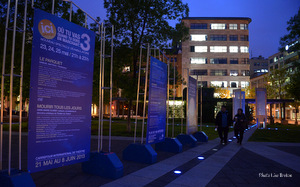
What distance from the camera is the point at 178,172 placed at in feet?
20.2

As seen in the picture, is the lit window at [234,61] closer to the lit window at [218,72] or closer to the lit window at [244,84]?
the lit window at [218,72]

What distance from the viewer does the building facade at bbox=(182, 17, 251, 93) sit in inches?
2494

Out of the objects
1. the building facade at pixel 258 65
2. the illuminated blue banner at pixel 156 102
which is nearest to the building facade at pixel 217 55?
the illuminated blue banner at pixel 156 102

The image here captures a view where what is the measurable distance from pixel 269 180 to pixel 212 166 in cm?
168

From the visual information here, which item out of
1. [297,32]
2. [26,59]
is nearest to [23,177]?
[26,59]

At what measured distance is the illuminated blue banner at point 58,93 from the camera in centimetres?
412

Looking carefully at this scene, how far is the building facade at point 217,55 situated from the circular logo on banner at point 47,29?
60.3 meters

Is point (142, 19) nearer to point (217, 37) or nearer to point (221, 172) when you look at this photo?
point (221, 172)

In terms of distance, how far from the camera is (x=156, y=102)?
8008 mm

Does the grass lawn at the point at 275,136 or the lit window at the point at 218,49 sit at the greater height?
the lit window at the point at 218,49

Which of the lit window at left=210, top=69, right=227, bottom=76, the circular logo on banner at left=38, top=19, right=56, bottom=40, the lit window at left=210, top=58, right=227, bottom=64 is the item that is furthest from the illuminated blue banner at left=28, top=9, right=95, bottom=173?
the lit window at left=210, top=58, right=227, bottom=64

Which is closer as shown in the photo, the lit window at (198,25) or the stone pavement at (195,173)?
the stone pavement at (195,173)

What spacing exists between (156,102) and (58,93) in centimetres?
407

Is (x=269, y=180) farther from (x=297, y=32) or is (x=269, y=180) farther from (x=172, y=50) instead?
(x=297, y=32)
